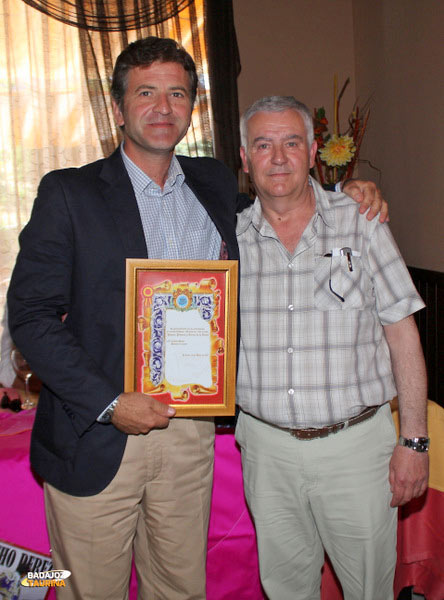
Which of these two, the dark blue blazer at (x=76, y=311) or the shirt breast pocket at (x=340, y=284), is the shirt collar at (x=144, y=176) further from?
the shirt breast pocket at (x=340, y=284)

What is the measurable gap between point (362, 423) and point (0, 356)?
4.87ft

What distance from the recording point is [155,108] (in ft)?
4.99

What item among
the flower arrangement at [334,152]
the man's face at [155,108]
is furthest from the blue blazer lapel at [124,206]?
the flower arrangement at [334,152]

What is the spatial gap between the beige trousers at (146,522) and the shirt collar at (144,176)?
653mm

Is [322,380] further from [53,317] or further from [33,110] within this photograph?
[33,110]

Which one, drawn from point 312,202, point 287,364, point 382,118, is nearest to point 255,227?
point 312,202

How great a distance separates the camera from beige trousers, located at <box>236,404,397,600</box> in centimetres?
152

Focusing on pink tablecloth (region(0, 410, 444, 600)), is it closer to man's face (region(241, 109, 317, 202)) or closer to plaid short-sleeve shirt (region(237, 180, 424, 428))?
plaid short-sleeve shirt (region(237, 180, 424, 428))

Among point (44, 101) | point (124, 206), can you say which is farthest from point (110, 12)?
point (124, 206)

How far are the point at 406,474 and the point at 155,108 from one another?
1.22m

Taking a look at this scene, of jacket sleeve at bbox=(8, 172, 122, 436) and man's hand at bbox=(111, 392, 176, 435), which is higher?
jacket sleeve at bbox=(8, 172, 122, 436)

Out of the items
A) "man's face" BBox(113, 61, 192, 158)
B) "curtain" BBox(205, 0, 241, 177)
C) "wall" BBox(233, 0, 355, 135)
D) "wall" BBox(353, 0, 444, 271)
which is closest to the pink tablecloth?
"man's face" BBox(113, 61, 192, 158)

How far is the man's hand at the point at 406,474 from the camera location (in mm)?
1536

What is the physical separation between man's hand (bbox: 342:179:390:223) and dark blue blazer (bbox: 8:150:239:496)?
63 cm
